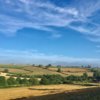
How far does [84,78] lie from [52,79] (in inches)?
708

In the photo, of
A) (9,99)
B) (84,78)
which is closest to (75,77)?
(84,78)

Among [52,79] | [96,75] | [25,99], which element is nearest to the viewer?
[25,99]

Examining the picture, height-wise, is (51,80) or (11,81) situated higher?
(51,80)

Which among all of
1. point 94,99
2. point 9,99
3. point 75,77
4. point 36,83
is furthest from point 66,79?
point 94,99

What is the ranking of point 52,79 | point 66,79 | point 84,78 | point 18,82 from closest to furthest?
point 18,82 → point 52,79 → point 66,79 → point 84,78

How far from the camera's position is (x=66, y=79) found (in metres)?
102

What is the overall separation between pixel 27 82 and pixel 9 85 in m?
7.80

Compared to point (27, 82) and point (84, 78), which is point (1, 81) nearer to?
point (27, 82)

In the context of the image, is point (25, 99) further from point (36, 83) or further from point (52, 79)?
point (52, 79)

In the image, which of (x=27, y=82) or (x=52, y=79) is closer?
(x=27, y=82)

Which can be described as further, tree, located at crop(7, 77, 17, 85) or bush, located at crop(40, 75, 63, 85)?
bush, located at crop(40, 75, 63, 85)

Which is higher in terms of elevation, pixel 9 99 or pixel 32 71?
pixel 32 71

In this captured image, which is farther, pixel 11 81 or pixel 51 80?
pixel 51 80

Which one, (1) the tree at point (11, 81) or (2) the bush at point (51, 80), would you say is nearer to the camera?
(1) the tree at point (11, 81)
